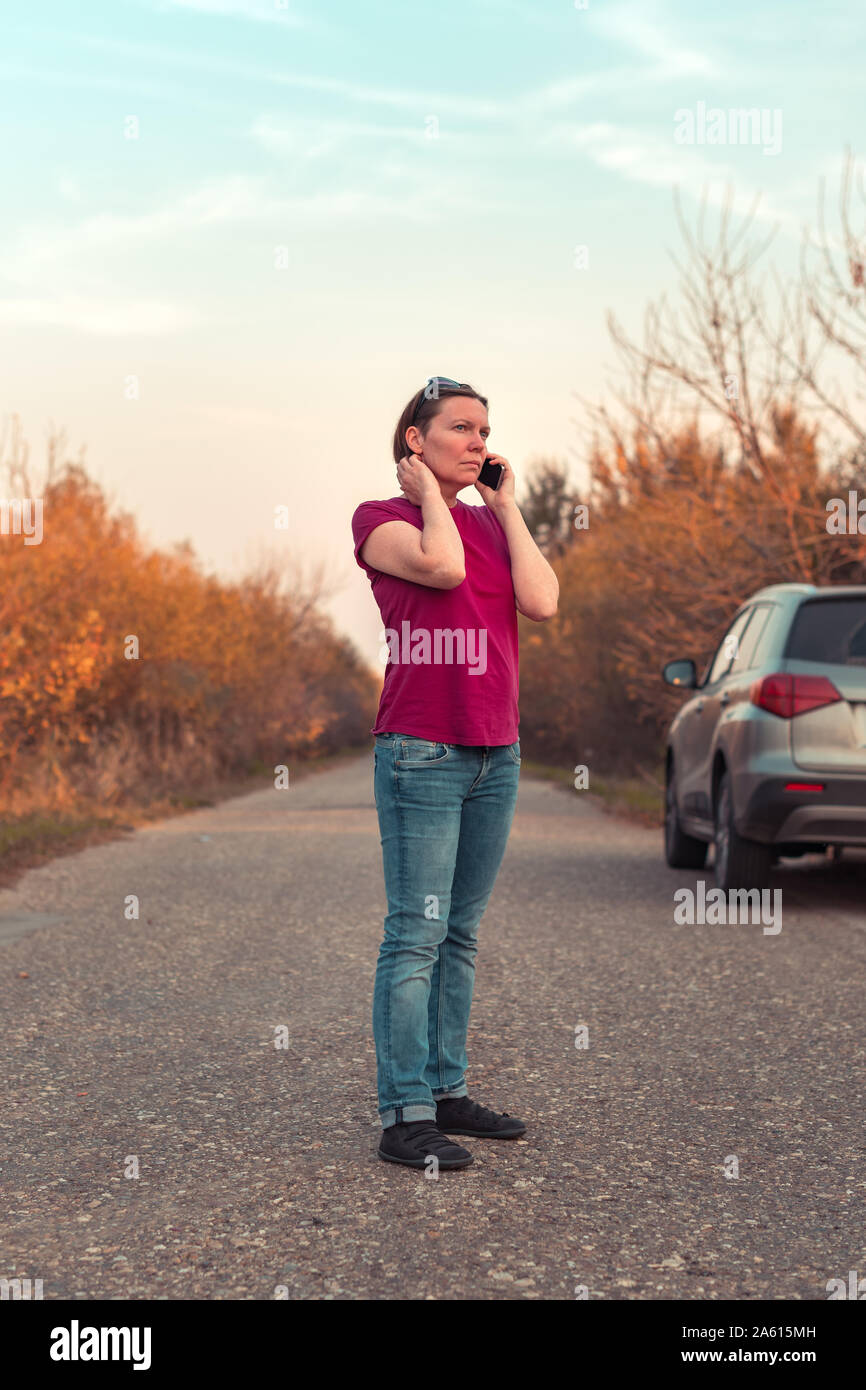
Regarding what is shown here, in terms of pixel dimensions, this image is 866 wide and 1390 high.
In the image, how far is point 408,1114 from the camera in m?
4.02

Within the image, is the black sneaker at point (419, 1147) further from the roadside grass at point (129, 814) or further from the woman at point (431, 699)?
the roadside grass at point (129, 814)

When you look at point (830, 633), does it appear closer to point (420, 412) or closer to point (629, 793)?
point (420, 412)

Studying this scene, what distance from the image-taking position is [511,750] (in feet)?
13.8

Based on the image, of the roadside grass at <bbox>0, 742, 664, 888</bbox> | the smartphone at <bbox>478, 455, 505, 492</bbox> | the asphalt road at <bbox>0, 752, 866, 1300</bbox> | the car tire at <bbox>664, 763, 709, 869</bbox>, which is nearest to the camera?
the asphalt road at <bbox>0, 752, 866, 1300</bbox>

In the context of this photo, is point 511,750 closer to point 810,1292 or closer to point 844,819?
point 810,1292

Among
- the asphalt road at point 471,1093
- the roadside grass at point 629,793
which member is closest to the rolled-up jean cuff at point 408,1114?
the asphalt road at point 471,1093

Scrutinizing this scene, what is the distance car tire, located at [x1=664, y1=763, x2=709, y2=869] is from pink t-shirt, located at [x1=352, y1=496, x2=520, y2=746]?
23.3 ft

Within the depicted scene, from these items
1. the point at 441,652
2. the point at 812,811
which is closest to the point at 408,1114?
the point at 441,652

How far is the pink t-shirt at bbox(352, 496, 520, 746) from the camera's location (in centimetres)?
401

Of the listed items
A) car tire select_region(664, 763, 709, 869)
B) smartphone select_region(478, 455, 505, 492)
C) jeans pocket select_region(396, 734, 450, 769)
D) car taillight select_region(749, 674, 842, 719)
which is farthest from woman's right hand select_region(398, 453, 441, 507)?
car tire select_region(664, 763, 709, 869)

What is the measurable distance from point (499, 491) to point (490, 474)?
0.23 feet

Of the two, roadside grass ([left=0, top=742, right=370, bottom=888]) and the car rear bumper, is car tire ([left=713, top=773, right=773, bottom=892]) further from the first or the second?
roadside grass ([left=0, top=742, right=370, bottom=888])

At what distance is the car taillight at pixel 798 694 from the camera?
27.4ft
